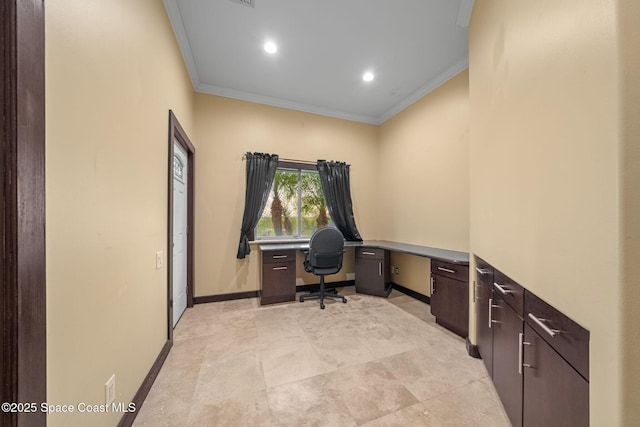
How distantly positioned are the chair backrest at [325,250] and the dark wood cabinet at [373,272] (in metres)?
0.60

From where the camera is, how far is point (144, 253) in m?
1.62

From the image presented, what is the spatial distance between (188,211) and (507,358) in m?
3.57

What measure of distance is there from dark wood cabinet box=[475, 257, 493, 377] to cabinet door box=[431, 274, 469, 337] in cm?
31

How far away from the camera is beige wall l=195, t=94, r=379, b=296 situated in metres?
3.29

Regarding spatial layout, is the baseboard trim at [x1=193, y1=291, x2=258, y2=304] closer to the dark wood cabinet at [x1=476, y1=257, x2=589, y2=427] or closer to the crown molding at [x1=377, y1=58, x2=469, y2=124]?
the dark wood cabinet at [x1=476, y1=257, x2=589, y2=427]

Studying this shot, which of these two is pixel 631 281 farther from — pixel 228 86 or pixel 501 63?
pixel 228 86

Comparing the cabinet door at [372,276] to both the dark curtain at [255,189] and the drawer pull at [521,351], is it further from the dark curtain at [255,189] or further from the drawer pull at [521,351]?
the drawer pull at [521,351]

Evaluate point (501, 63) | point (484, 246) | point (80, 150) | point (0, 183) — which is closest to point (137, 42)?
point (80, 150)

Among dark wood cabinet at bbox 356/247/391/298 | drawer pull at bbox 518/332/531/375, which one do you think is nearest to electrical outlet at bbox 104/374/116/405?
drawer pull at bbox 518/332/531/375

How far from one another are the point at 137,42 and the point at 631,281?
2.57 meters

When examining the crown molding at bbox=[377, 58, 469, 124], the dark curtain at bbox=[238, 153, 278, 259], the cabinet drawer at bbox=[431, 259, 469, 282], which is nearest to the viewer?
the cabinet drawer at bbox=[431, 259, 469, 282]

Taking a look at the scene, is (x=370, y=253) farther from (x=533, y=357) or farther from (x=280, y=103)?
(x=280, y=103)

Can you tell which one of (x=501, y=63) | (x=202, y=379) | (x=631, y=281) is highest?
(x=501, y=63)

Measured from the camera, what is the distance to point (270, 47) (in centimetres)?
257
